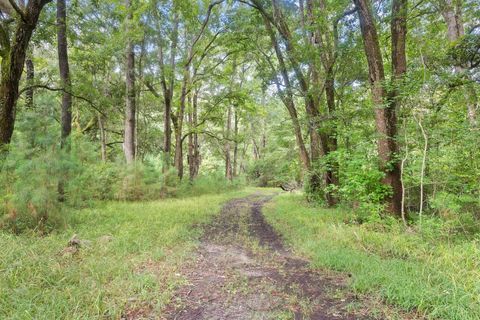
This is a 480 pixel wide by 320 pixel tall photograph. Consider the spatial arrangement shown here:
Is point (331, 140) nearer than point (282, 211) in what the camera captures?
No

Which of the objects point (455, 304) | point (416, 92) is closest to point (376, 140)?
point (416, 92)

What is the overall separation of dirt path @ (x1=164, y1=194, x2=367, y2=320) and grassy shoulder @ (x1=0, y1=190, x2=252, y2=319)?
31cm

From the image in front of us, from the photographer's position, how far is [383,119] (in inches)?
265

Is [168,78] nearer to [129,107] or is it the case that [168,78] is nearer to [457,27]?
[129,107]

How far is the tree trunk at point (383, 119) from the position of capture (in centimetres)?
659

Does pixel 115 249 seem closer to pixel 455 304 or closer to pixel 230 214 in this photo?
pixel 455 304

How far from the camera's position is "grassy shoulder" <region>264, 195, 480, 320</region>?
2990 millimetres

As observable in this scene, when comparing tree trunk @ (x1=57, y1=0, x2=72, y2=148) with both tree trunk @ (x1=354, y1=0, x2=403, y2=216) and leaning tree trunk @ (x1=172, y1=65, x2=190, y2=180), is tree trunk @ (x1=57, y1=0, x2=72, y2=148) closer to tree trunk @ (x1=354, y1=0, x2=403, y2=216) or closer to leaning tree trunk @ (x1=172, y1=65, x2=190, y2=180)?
leaning tree trunk @ (x1=172, y1=65, x2=190, y2=180)

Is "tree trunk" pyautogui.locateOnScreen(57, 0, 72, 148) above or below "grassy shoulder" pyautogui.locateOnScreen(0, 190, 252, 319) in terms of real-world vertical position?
above

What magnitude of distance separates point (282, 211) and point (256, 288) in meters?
6.22

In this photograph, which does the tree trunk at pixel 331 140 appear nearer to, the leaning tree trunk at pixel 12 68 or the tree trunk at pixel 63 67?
the leaning tree trunk at pixel 12 68

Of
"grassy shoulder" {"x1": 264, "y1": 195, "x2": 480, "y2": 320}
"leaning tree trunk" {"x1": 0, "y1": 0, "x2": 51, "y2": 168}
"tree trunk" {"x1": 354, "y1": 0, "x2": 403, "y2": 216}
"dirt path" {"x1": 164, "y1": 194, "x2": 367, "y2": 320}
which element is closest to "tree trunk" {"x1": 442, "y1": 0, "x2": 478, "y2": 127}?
"tree trunk" {"x1": 354, "y1": 0, "x2": 403, "y2": 216}

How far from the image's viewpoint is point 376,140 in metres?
7.03

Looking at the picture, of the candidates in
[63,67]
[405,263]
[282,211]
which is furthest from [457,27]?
[63,67]
